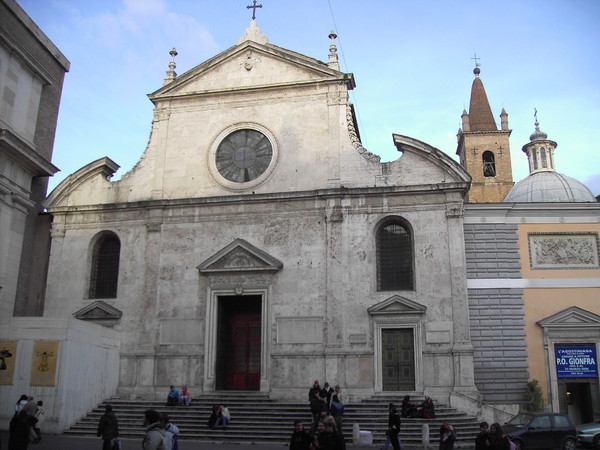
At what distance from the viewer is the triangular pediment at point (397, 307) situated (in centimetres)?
2088

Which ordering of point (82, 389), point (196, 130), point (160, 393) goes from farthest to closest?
point (196, 130) → point (160, 393) → point (82, 389)

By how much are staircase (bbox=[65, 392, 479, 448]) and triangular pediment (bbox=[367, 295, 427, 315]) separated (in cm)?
281

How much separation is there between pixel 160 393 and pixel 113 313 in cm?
349

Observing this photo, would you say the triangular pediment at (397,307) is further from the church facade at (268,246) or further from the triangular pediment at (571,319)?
the triangular pediment at (571,319)

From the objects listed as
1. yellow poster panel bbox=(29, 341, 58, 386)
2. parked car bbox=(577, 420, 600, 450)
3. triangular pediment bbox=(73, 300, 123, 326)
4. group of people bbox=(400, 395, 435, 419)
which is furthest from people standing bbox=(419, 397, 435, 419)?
triangular pediment bbox=(73, 300, 123, 326)

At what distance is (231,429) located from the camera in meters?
18.7

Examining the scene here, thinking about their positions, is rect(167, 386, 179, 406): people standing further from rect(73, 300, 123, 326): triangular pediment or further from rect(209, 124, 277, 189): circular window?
rect(209, 124, 277, 189): circular window

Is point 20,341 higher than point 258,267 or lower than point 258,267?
lower

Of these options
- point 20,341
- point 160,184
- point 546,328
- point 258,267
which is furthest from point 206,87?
point 546,328

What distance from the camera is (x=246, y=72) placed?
25.1m

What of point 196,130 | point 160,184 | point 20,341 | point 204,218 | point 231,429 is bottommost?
point 231,429

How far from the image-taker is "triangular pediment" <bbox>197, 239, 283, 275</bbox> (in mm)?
22359

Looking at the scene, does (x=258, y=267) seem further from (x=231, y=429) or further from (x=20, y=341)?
(x=20, y=341)

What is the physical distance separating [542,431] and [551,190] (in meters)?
15.5
